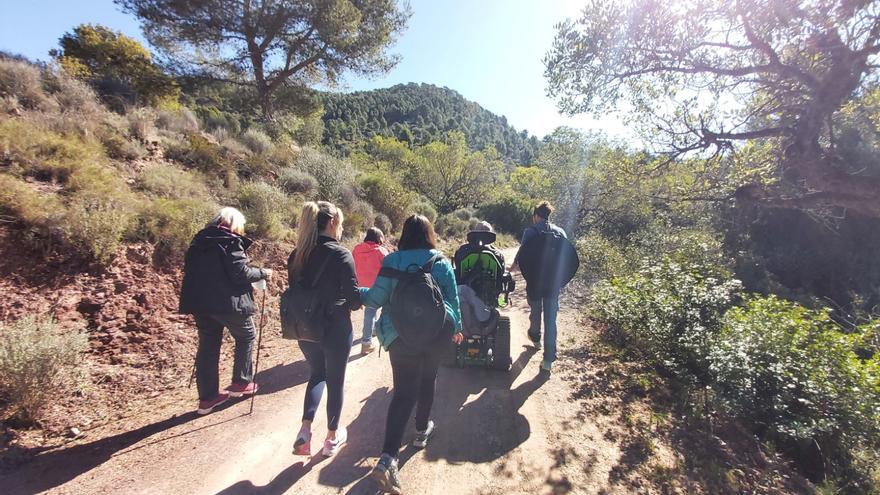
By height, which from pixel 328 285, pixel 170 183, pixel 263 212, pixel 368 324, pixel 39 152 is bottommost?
pixel 368 324

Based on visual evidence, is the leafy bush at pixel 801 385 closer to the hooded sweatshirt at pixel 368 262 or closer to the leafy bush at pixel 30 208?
the hooded sweatshirt at pixel 368 262

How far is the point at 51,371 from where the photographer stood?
3.08 m

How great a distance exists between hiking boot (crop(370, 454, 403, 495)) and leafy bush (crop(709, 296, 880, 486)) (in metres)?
3.52

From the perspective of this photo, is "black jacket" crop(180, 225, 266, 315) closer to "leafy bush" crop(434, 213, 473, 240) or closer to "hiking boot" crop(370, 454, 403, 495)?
"hiking boot" crop(370, 454, 403, 495)

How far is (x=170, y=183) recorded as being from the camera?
628 cm

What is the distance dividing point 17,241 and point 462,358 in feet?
18.2

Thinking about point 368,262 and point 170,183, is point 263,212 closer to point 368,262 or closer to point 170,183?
point 170,183

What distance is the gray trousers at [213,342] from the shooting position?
10.9 ft

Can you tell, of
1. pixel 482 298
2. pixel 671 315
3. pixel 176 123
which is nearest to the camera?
pixel 482 298

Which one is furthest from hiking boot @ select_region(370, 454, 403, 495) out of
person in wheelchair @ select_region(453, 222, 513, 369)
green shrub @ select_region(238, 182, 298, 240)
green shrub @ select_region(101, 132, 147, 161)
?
green shrub @ select_region(101, 132, 147, 161)

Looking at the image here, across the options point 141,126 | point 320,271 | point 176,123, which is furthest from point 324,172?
point 320,271

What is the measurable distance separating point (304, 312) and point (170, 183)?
567cm

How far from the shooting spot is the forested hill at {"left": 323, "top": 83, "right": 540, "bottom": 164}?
7744 centimetres

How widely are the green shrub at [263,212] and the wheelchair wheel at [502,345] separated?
16.4 feet
